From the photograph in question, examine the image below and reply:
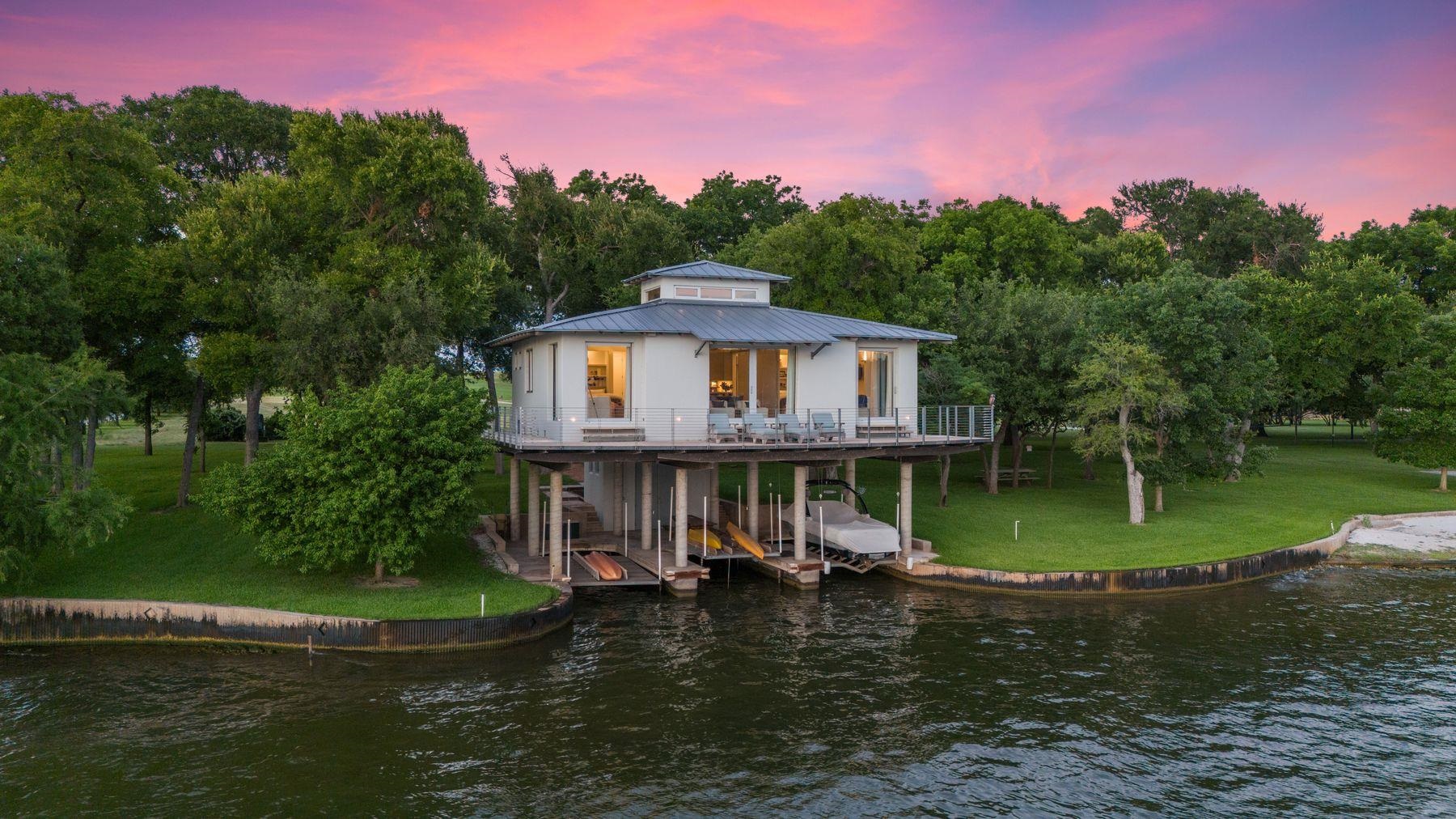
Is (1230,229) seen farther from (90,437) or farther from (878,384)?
(90,437)

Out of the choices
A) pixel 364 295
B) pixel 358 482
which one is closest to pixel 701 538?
pixel 358 482

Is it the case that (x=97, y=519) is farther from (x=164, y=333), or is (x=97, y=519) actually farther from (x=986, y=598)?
(x=986, y=598)

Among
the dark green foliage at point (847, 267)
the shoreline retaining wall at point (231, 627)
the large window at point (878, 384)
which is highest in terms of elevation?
the dark green foliage at point (847, 267)

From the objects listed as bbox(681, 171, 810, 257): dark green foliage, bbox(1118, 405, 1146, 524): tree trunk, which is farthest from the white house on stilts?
bbox(681, 171, 810, 257): dark green foliage

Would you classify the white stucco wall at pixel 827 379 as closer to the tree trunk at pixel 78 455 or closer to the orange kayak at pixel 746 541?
the orange kayak at pixel 746 541

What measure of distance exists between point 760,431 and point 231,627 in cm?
1783

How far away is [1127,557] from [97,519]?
110ft

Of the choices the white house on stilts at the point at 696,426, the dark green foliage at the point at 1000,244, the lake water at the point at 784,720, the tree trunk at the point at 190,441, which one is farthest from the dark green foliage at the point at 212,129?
the dark green foliage at the point at 1000,244

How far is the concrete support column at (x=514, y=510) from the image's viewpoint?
124ft

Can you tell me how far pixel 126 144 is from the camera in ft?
118

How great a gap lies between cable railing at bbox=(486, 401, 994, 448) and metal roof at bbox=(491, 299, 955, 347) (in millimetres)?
2917

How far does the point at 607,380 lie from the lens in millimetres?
37094

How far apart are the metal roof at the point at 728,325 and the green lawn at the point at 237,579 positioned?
845cm

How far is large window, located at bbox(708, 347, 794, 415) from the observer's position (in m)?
36.1
